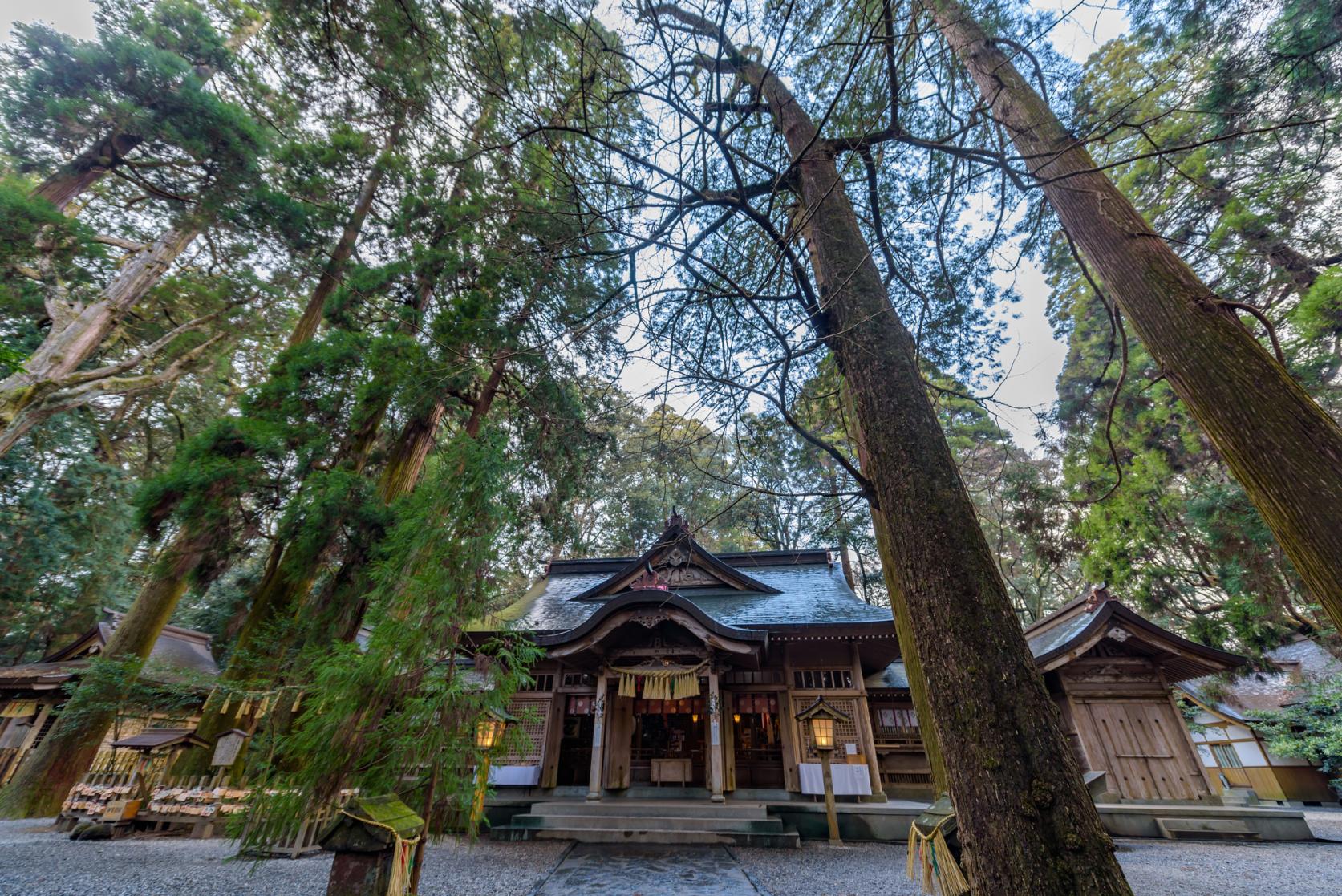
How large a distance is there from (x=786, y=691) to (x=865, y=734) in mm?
1393

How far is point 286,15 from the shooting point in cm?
564

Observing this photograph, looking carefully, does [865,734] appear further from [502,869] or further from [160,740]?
[160,740]

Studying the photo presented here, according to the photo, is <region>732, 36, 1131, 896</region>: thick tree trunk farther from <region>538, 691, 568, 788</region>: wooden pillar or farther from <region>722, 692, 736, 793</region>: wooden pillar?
<region>538, 691, 568, 788</region>: wooden pillar

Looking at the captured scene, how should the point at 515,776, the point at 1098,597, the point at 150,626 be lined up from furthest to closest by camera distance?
the point at 1098,597
the point at 515,776
the point at 150,626

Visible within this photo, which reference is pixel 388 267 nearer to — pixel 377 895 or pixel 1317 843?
pixel 377 895

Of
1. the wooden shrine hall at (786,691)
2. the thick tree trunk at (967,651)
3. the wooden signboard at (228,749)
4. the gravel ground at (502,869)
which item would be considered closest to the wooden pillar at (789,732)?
the wooden shrine hall at (786,691)

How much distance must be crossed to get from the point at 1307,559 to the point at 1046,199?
2606 millimetres

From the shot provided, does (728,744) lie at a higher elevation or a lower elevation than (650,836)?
higher

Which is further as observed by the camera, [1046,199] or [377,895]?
[1046,199]

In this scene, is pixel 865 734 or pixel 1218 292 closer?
pixel 1218 292

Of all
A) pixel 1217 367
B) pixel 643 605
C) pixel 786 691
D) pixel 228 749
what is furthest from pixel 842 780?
pixel 228 749

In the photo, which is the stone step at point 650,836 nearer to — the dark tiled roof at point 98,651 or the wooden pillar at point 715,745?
the wooden pillar at point 715,745

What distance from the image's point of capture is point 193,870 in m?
4.56

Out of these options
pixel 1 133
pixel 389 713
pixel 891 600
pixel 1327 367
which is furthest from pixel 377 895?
pixel 1327 367
